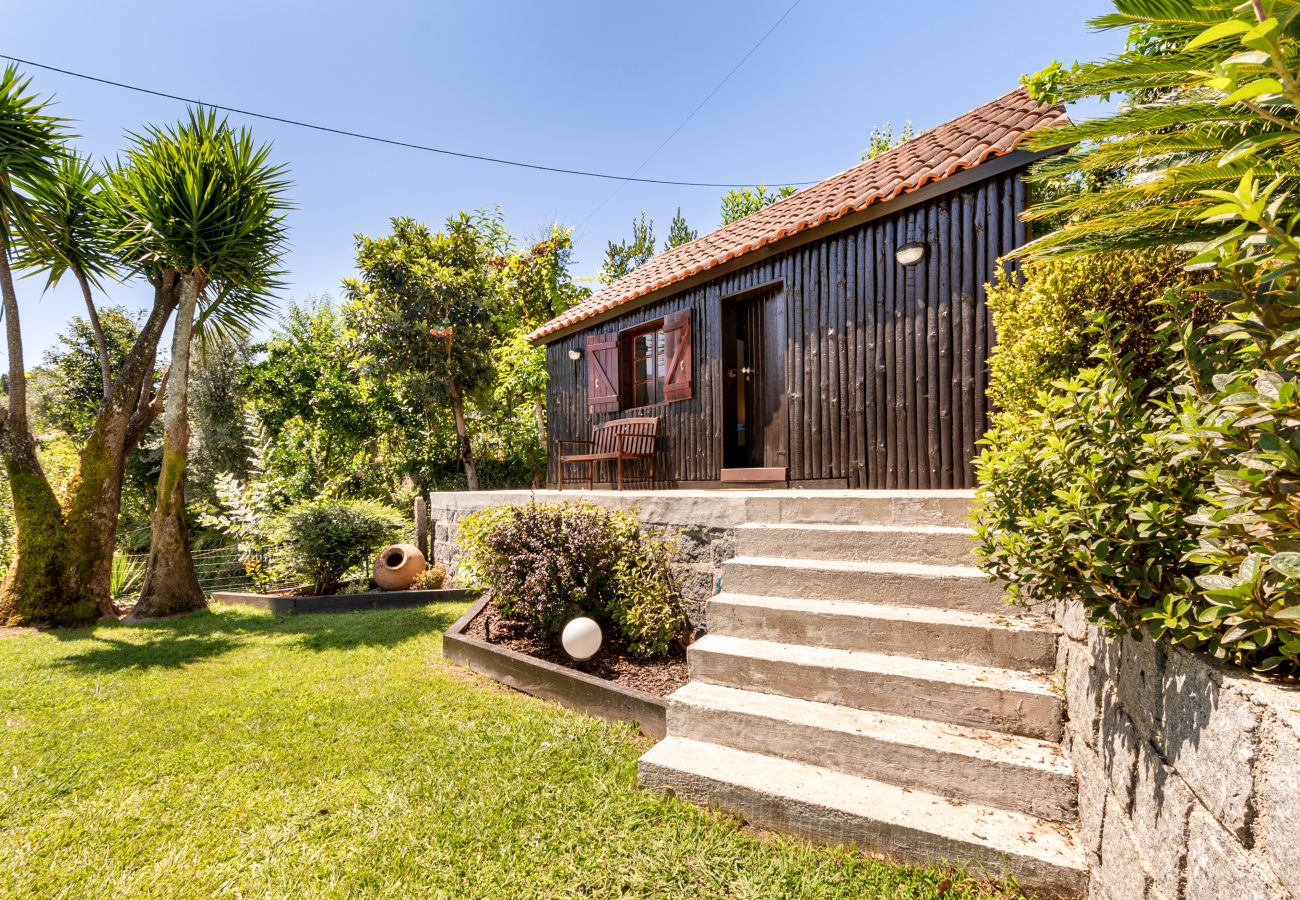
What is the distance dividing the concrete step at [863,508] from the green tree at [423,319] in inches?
409

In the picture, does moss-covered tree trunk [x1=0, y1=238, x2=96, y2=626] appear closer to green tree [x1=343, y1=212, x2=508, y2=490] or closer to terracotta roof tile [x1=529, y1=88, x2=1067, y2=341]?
green tree [x1=343, y1=212, x2=508, y2=490]

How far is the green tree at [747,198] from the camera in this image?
16531 millimetres

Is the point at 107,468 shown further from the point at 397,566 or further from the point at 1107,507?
the point at 1107,507

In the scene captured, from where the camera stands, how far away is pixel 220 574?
356 inches

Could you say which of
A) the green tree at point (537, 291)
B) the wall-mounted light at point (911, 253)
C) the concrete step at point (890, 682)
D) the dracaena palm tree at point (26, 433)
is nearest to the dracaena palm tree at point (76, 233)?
the dracaena palm tree at point (26, 433)

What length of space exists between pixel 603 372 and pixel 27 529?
6.99 metres

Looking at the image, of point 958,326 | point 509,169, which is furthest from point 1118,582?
point 509,169

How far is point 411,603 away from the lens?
22.1 feet

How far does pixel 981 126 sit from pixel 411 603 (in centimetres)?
833

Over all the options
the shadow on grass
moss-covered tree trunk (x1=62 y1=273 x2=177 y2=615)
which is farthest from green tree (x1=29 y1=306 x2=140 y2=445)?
→ the shadow on grass

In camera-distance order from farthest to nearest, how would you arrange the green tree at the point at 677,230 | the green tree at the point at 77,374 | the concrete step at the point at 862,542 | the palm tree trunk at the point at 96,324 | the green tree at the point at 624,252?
the green tree at the point at 677,230 → the green tree at the point at 624,252 → the green tree at the point at 77,374 → the palm tree trunk at the point at 96,324 → the concrete step at the point at 862,542

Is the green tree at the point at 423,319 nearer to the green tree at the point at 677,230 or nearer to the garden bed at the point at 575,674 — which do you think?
the green tree at the point at 677,230

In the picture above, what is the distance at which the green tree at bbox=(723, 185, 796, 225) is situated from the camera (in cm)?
1653

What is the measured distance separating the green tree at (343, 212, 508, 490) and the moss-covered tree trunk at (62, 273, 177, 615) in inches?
205
